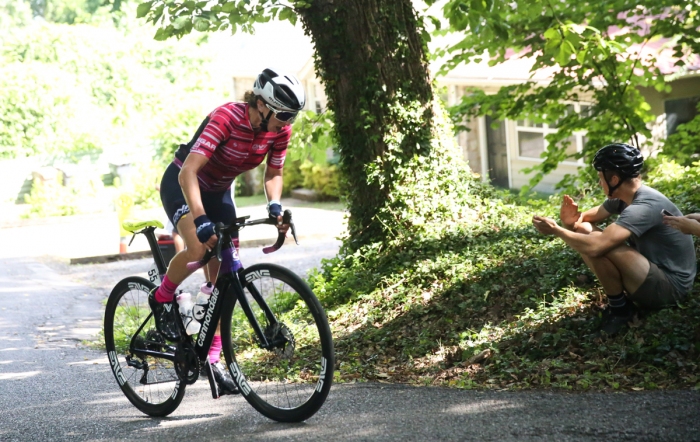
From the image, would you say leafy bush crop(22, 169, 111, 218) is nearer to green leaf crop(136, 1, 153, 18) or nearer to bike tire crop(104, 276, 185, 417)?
green leaf crop(136, 1, 153, 18)

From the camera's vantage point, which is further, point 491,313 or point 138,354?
point 491,313

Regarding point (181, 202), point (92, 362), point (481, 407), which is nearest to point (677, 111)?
point (92, 362)

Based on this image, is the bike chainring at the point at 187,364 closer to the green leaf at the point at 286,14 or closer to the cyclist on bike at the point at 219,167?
the cyclist on bike at the point at 219,167

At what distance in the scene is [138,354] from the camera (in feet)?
19.4

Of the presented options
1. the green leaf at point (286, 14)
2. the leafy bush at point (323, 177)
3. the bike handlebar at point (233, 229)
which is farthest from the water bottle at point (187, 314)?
the leafy bush at point (323, 177)

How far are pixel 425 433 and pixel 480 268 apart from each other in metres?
3.24

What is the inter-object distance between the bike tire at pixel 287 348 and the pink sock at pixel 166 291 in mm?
461

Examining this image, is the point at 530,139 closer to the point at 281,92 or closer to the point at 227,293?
the point at 281,92

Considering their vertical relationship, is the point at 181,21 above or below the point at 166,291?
above

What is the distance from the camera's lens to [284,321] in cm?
512

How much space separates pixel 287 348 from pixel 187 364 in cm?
73

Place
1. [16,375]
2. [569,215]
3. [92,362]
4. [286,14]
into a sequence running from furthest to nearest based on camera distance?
[286,14]
[92,362]
[16,375]
[569,215]

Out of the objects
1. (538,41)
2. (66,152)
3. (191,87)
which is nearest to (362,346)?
(538,41)

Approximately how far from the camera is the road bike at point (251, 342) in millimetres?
4930
